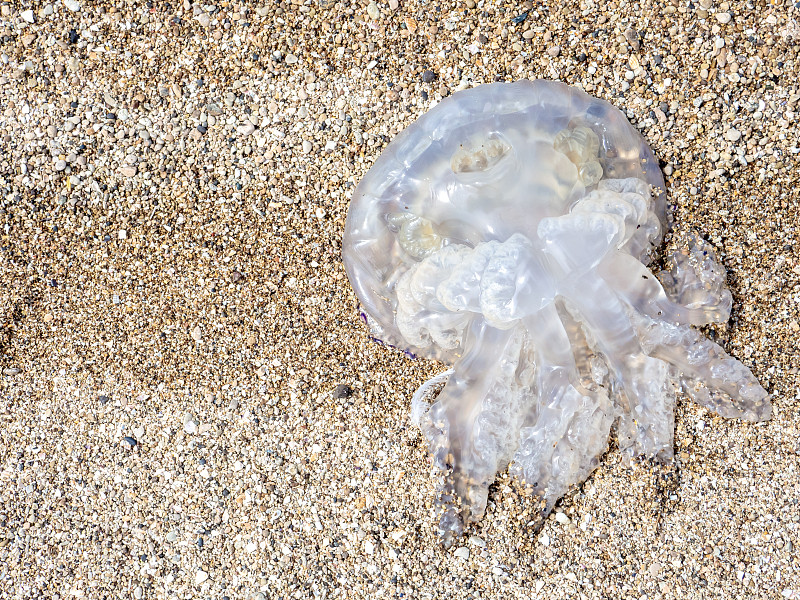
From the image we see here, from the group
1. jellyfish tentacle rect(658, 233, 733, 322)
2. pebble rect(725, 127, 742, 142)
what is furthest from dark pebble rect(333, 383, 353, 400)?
pebble rect(725, 127, 742, 142)

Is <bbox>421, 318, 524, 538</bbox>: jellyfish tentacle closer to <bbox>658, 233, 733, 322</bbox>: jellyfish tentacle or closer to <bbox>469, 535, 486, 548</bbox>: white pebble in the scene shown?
<bbox>469, 535, 486, 548</bbox>: white pebble

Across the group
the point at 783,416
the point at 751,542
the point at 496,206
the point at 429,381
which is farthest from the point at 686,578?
the point at 496,206

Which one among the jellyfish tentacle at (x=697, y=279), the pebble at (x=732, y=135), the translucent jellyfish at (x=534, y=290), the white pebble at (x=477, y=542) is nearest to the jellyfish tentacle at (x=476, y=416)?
the translucent jellyfish at (x=534, y=290)

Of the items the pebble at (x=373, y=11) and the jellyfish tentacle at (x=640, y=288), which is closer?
the jellyfish tentacle at (x=640, y=288)

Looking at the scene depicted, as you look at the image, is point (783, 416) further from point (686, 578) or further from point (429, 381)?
point (429, 381)

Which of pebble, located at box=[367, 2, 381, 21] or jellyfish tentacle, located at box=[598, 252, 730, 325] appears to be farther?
pebble, located at box=[367, 2, 381, 21]

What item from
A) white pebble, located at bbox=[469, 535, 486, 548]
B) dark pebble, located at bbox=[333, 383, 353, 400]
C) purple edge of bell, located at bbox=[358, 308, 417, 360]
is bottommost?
white pebble, located at bbox=[469, 535, 486, 548]

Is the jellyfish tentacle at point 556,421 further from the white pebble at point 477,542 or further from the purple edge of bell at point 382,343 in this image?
the purple edge of bell at point 382,343
